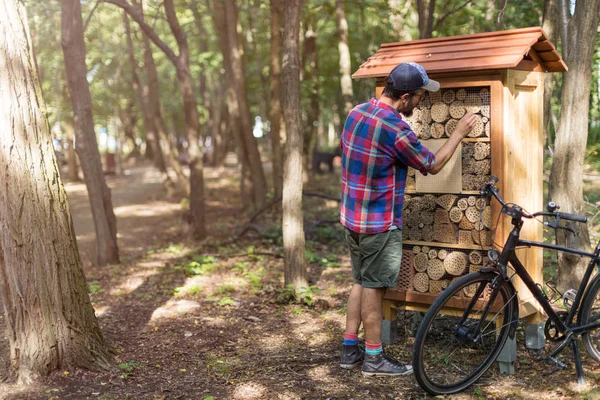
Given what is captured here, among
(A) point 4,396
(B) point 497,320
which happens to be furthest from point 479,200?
(A) point 4,396

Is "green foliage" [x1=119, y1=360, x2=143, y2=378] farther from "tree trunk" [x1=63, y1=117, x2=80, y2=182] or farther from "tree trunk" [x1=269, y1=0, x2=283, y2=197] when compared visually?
"tree trunk" [x1=63, y1=117, x2=80, y2=182]

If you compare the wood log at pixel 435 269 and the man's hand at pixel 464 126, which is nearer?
the man's hand at pixel 464 126

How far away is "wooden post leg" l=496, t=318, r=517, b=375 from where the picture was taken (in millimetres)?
4547

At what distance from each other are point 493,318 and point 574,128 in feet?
7.15

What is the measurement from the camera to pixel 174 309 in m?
6.95

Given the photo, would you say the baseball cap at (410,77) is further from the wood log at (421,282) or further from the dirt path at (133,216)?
the dirt path at (133,216)

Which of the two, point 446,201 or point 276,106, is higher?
point 276,106

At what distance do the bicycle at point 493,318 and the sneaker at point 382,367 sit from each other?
0.18m

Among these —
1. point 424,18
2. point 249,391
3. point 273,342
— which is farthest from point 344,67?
point 249,391

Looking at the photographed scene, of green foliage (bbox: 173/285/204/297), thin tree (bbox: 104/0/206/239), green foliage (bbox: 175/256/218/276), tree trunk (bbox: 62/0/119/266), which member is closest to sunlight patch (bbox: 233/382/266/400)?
green foliage (bbox: 173/285/204/297)

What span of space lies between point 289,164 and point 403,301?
2.32 metres

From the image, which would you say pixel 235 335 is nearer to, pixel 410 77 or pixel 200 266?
pixel 410 77

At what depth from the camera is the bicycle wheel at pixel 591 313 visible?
437cm

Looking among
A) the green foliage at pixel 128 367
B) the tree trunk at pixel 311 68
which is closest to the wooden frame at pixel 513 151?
the green foliage at pixel 128 367
